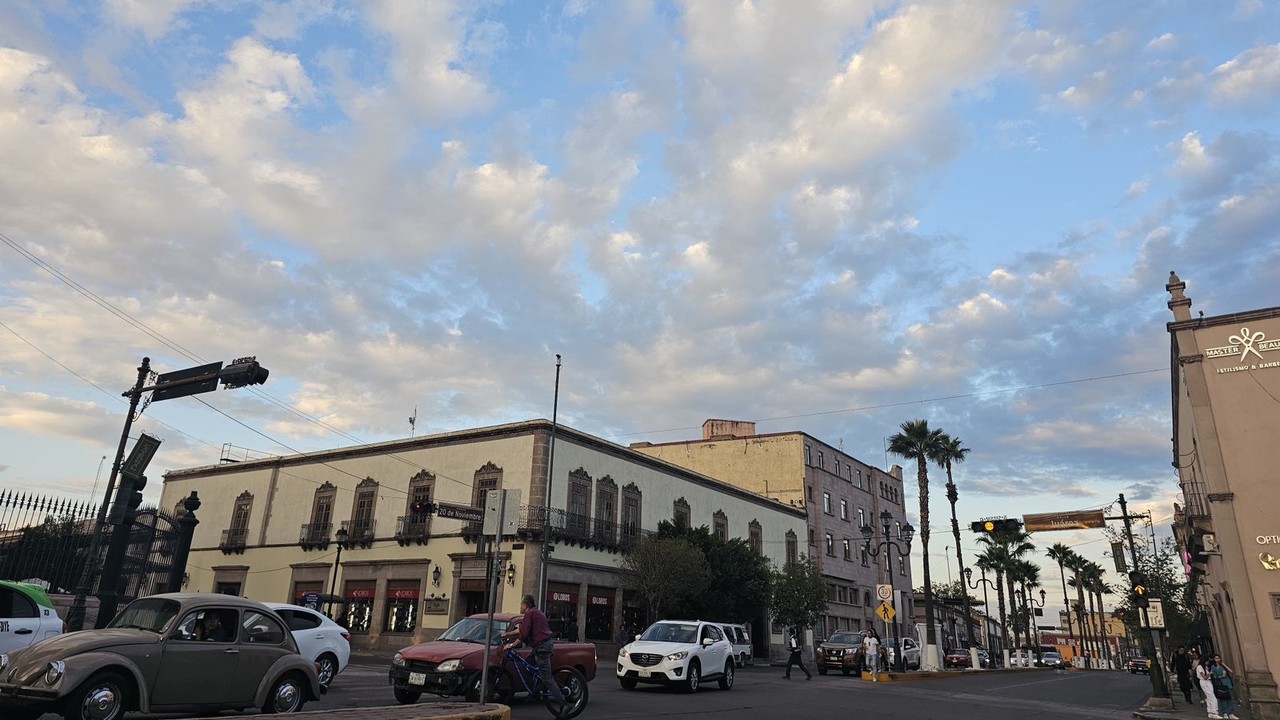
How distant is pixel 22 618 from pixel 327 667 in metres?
5.54

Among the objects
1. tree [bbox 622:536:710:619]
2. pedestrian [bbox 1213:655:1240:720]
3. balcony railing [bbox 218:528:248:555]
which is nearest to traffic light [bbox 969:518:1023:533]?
pedestrian [bbox 1213:655:1240:720]

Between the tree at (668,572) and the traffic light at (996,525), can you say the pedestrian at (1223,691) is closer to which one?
the traffic light at (996,525)

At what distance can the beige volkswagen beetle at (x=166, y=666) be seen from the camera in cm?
773

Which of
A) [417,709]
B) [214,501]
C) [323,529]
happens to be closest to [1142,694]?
[417,709]

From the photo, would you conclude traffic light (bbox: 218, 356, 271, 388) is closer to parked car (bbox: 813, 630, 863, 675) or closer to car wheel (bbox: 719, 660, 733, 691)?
car wheel (bbox: 719, 660, 733, 691)

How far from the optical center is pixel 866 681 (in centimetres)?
2630

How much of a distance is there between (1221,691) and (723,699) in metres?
13.4

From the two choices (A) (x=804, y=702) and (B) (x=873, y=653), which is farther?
(B) (x=873, y=653)

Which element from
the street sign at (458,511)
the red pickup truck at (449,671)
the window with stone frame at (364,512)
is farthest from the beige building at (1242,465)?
the window with stone frame at (364,512)

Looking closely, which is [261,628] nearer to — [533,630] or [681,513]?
[533,630]

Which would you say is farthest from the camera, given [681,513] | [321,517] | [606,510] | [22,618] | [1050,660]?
[1050,660]

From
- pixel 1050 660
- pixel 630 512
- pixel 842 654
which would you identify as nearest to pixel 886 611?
pixel 842 654

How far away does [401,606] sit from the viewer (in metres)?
36.0

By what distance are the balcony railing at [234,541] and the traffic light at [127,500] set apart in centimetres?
2729
